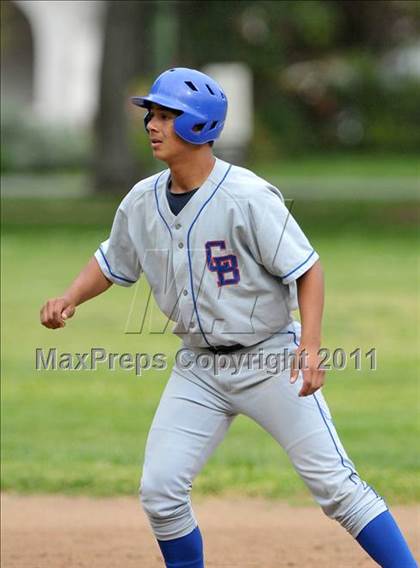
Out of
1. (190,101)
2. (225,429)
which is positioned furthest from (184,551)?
(190,101)

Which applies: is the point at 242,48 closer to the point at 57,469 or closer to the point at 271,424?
the point at 57,469

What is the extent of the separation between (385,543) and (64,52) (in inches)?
1515

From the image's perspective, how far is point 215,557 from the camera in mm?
5406

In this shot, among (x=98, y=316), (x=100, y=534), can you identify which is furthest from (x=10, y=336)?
(x=100, y=534)

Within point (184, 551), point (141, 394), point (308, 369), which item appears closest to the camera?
point (308, 369)

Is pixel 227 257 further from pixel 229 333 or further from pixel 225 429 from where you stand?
pixel 225 429

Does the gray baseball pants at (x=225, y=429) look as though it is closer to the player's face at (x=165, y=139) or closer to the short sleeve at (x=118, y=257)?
the short sleeve at (x=118, y=257)

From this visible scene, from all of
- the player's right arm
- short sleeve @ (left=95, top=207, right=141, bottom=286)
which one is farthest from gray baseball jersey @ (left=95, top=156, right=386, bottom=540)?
the player's right arm

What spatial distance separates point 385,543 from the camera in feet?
14.1

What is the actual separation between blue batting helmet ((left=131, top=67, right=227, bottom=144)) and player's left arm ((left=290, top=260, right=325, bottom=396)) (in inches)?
22.7

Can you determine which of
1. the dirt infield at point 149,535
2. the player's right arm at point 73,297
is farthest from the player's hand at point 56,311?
the dirt infield at point 149,535

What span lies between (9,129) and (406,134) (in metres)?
11.7

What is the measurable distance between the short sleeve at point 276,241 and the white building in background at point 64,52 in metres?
36.1

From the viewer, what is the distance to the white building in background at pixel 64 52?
40.8 m
